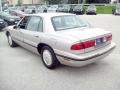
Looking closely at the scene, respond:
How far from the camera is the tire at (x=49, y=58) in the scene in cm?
Result: 453

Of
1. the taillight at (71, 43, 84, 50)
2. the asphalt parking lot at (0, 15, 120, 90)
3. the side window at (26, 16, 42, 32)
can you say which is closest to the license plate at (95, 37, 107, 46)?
the taillight at (71, 43, 84, 50)

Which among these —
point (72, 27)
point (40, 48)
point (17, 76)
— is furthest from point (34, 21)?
point (17, 76)

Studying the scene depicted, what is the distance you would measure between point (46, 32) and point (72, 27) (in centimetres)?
79

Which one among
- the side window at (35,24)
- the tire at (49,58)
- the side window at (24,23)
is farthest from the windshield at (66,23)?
the side window at (24,23)

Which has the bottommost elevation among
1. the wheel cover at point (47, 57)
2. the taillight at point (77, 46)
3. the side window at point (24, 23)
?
the wheel cover at point (47, 57)

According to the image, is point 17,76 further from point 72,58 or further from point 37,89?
point 72,58

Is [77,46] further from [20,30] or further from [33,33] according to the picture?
[20,30]

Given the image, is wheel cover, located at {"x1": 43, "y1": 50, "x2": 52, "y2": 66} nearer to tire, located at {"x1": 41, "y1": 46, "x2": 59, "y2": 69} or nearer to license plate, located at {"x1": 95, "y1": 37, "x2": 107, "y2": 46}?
tire, located at {"x1": 41, "y1": 46, "x2": 59, "y2": 69}

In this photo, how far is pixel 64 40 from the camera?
4.11 m

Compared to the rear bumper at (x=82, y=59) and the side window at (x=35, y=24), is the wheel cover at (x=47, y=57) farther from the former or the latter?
the side window at (x=35, y=24)

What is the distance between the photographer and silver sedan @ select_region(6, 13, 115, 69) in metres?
4.02

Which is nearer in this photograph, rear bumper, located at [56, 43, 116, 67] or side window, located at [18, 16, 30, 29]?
rear bumper, located at [56, 43, 116, 67]

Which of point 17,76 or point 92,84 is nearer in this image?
point 92,84

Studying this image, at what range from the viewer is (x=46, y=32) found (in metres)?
4.67
